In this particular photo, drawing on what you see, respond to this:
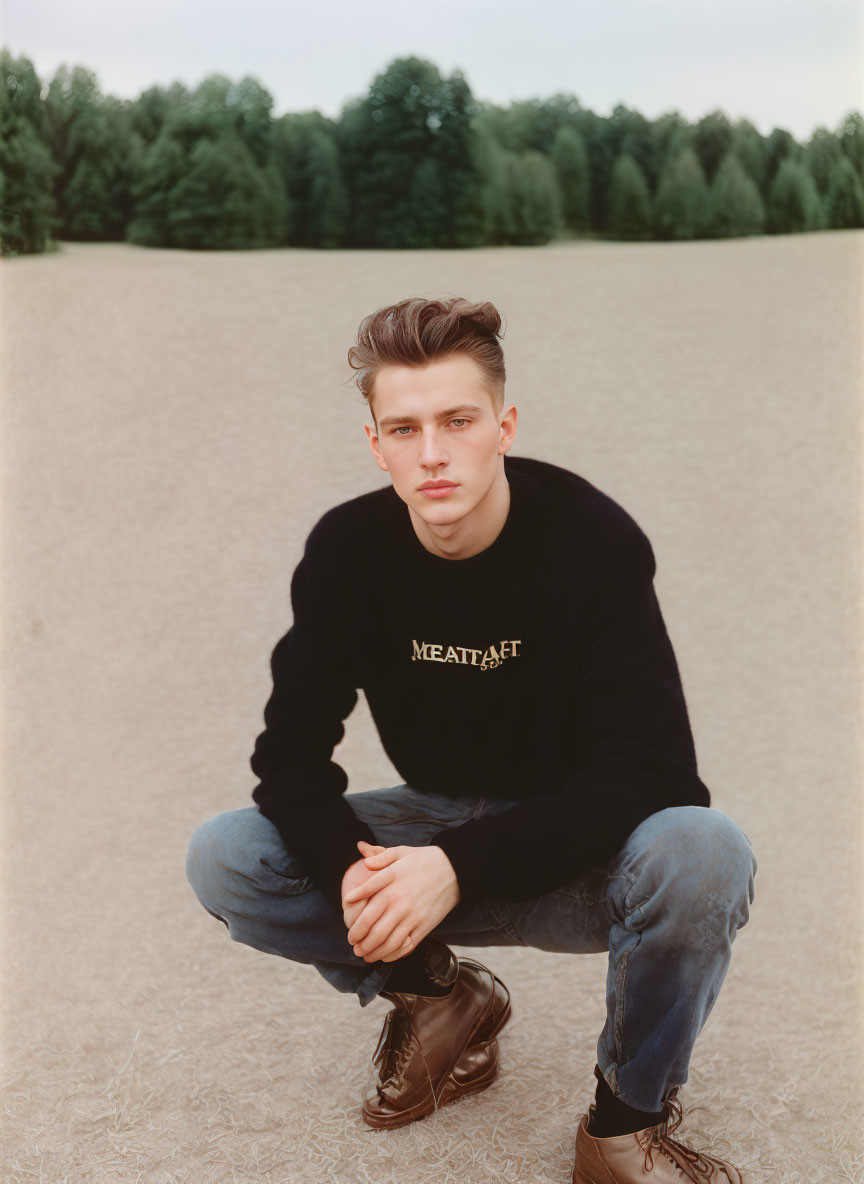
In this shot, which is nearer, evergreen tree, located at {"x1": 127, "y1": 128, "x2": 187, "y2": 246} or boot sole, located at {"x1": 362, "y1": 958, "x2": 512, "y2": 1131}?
boot sole, located at {"x1": 362, "y1": 958, "x2": 512, "y2": 1131}

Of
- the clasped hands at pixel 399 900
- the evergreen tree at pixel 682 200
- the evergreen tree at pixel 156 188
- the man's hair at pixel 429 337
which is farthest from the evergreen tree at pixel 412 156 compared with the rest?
the clasped hands at pixel 399 900

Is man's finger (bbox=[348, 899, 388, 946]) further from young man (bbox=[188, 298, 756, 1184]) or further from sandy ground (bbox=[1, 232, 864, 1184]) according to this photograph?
sandy ground (bbox=[1, 232, 864, 1184])

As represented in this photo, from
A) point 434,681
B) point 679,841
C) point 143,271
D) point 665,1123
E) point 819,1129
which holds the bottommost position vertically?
point 819,1129

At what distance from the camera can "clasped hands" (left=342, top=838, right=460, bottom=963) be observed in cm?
159

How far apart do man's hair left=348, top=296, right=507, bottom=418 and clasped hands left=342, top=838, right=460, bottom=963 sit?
700 mm

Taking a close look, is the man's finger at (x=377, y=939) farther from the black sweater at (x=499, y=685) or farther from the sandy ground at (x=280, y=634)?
the sandy ground at (x=280, y=634)

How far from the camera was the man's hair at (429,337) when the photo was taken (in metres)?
1.79

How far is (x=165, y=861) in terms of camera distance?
2.80 meters

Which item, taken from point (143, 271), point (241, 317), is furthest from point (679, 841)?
point (143, 271)

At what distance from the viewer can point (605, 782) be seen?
164 cm

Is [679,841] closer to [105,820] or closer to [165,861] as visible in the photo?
[165,861]

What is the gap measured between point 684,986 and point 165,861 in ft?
5.25

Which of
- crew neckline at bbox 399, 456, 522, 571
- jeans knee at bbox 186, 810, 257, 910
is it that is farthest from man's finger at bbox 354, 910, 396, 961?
crew neckline at bbox 399, 456, 522, 571

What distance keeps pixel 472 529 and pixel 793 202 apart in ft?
19.2
